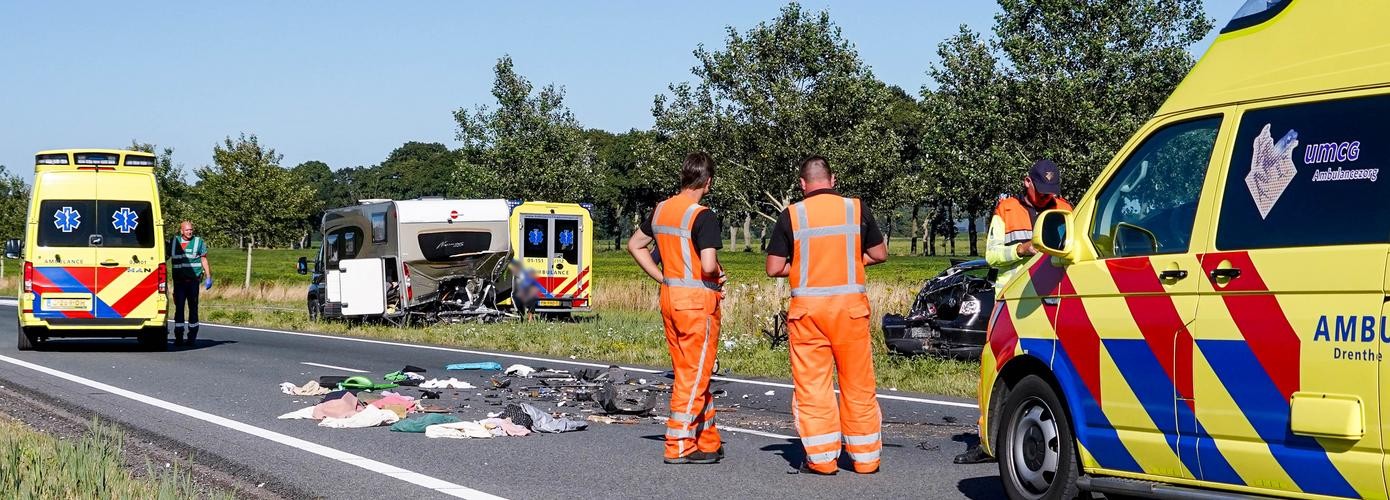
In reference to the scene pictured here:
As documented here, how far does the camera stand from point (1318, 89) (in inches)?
198

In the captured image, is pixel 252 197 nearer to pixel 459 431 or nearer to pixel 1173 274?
pixel 459 431

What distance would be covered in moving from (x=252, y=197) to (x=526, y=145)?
11.3 metres

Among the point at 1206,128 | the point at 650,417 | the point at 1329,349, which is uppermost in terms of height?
the point at 1206,128

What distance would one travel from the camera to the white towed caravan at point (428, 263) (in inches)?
1014

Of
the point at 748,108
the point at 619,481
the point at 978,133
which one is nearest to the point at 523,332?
the point at 619,481

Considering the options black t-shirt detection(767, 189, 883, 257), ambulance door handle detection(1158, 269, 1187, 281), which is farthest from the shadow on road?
ambulance door handle detection(1158, 269, 1187, 281)

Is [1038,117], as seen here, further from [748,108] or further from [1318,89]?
Result: [1318,89]

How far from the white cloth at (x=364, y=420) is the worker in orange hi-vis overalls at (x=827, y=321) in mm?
3741

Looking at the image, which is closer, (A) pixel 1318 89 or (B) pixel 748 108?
(A) pixel 1318 89

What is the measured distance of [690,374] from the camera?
8.26m

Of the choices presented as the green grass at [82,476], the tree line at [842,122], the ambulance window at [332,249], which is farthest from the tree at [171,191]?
the green grass at [82,476]

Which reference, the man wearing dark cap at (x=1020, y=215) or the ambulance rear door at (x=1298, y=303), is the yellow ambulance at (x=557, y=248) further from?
the ambulance rear door at (x=1298, y=303)

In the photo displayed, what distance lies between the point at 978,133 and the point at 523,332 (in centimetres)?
2770

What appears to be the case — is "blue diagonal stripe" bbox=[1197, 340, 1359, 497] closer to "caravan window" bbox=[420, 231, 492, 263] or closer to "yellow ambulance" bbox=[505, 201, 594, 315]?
"caravan window" bbox=[420, 231, 492, 263]
